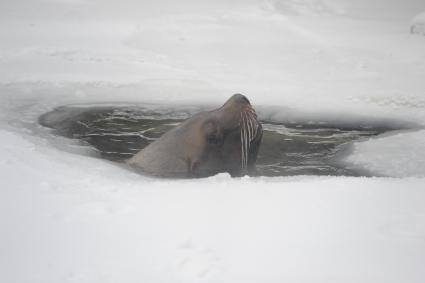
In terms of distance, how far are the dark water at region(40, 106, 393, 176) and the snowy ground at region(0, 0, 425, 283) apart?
251mm

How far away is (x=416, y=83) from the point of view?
305 inches

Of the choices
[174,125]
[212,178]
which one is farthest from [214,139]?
[174,125]

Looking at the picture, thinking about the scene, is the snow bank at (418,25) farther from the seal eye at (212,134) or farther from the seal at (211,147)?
the seal eye at (212,134)

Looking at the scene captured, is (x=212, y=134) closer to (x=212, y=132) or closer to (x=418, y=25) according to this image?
(x=212, y=132)

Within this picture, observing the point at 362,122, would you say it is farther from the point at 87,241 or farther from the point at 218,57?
the point at 87,241

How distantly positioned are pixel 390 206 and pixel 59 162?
210cm

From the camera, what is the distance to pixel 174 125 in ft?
21.4

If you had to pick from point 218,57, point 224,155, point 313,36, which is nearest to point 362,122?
point 224,155

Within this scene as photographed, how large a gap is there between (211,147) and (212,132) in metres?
0.13

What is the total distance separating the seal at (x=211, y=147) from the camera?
197 inches

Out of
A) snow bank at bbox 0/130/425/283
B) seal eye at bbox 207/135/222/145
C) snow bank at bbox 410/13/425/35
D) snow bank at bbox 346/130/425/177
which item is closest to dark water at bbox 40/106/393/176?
snow bank at bbox 346/130/425/177

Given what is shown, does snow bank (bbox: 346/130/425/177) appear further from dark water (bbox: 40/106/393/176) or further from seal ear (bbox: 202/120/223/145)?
seal ear (bbox: 202/120/223/145)

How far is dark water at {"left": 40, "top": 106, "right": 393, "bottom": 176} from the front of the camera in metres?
5.44

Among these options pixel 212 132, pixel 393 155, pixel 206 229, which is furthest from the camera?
pixel 393 155
